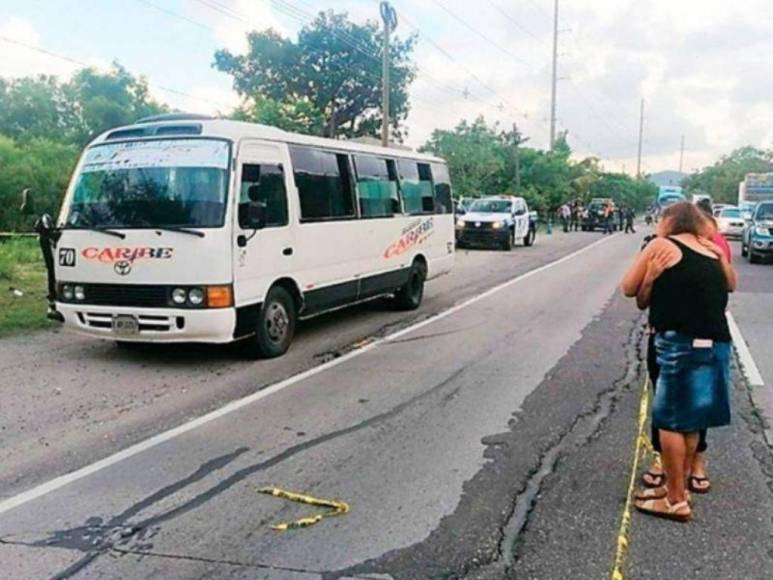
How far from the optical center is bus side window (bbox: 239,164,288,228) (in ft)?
25.8

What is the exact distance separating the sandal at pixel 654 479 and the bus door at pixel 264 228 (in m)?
4.42

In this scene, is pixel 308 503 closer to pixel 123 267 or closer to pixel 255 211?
pixel 255 211

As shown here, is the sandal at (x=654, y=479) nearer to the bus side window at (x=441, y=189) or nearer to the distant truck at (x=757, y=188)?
the bus side window at (x=441, y=189)

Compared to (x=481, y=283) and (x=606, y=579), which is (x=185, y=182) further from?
(x=481, y=283)

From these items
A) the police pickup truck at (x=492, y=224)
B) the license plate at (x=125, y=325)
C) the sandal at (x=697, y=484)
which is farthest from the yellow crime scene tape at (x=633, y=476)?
the police pickup truck at (x=492, y=224)

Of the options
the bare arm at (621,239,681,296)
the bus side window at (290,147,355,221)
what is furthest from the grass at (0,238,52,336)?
the bare arm at (621,239,681,296)

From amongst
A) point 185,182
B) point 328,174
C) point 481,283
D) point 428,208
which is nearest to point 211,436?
point 185,182

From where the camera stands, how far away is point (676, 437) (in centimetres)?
426

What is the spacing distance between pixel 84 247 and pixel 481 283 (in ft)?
32.3

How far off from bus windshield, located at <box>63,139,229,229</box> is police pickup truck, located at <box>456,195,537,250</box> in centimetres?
1967

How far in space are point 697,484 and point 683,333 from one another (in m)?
1.12

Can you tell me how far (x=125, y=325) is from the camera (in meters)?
7.72

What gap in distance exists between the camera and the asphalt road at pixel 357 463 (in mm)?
3820

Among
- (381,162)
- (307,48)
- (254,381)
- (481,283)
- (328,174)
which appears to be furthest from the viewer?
(307,48)
